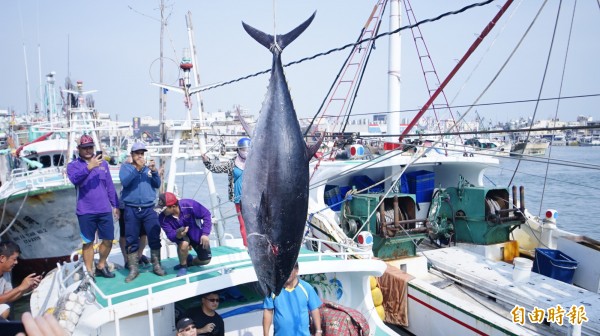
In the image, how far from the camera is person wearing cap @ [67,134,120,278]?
404 centimetres

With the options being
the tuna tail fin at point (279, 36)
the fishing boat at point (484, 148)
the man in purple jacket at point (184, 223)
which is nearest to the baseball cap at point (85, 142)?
the man in purple jacket at point (184, 223)

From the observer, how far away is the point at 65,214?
427 inches

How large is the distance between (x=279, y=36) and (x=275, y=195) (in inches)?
37.9

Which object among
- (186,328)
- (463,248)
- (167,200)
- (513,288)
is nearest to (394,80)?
(463,248)

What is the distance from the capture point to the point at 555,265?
7090 mm

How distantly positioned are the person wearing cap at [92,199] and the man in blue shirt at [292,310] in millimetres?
1980

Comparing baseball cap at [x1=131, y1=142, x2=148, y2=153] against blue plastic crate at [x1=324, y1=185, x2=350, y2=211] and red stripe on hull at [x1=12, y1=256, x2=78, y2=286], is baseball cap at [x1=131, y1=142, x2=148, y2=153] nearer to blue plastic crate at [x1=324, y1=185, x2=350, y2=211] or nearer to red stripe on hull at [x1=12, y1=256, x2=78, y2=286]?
blue plastic crate at [x1=324, y1=185, x2=350, y2=211]

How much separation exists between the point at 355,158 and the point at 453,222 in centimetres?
254

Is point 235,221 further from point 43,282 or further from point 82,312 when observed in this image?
point 82,312

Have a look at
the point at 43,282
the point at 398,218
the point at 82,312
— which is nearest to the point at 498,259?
the point at 398,218

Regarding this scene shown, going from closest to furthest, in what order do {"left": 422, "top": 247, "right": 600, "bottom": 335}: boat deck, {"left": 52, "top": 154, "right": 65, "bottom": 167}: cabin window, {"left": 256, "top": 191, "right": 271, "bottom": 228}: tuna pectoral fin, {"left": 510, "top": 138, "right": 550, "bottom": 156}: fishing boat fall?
1. {"left": 256, "top": 191, "right": 271, "bottom": 228}: tuna pectoral fin
2. {"left": 510, "top": 138, "right": 550, "bottom": 156}: fishing boat
3. {"left": 422, "top": 247, "right": 600, "bottom": 335}: boat deck
4. {"left": 52, "top": 154, "right": 65, "bottom": 167}: cabin window

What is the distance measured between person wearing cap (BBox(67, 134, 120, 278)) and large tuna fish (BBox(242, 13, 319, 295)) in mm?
2641

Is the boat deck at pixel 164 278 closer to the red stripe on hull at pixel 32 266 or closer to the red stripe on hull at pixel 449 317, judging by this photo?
the red stripe on hull at pixel 449 317

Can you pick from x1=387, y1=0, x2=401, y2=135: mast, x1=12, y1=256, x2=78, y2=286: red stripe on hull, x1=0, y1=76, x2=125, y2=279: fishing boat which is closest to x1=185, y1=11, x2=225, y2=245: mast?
x1=387, y1=0, x2=401, y2=135: mast
